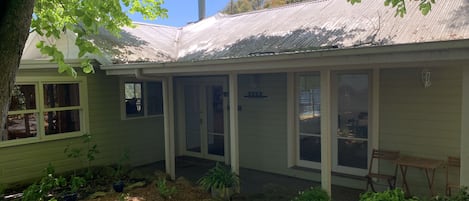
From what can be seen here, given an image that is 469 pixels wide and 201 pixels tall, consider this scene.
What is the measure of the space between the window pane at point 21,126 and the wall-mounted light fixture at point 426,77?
23.6 feet

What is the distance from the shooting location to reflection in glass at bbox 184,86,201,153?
9.41m

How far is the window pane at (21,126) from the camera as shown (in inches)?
269

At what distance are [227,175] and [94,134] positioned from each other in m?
3.63

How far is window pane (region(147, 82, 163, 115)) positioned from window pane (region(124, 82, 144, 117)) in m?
0.23

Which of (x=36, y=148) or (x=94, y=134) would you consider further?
(x=94, y=134)

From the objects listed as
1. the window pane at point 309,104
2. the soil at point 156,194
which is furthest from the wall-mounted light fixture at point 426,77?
the soil at point 156,194

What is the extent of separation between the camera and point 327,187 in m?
5.11

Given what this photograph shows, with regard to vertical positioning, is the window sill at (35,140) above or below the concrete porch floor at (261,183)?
above

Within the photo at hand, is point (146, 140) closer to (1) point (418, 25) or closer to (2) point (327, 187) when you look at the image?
(2) point (327, 187)

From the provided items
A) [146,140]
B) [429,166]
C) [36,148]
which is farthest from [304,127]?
[36,148]

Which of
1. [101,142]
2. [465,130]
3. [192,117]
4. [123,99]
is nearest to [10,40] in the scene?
[465,130]

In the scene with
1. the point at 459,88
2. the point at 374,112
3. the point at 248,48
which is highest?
the point at 248,48

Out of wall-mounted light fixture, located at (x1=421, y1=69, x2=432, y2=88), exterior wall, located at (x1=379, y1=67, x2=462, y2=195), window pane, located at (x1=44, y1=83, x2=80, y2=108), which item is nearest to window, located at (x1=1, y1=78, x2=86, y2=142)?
window pane, located at (x1=44, y1=83, x2=80, y2=108)

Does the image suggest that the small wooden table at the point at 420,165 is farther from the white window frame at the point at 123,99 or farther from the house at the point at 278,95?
the white window frame at the point at 123,99
